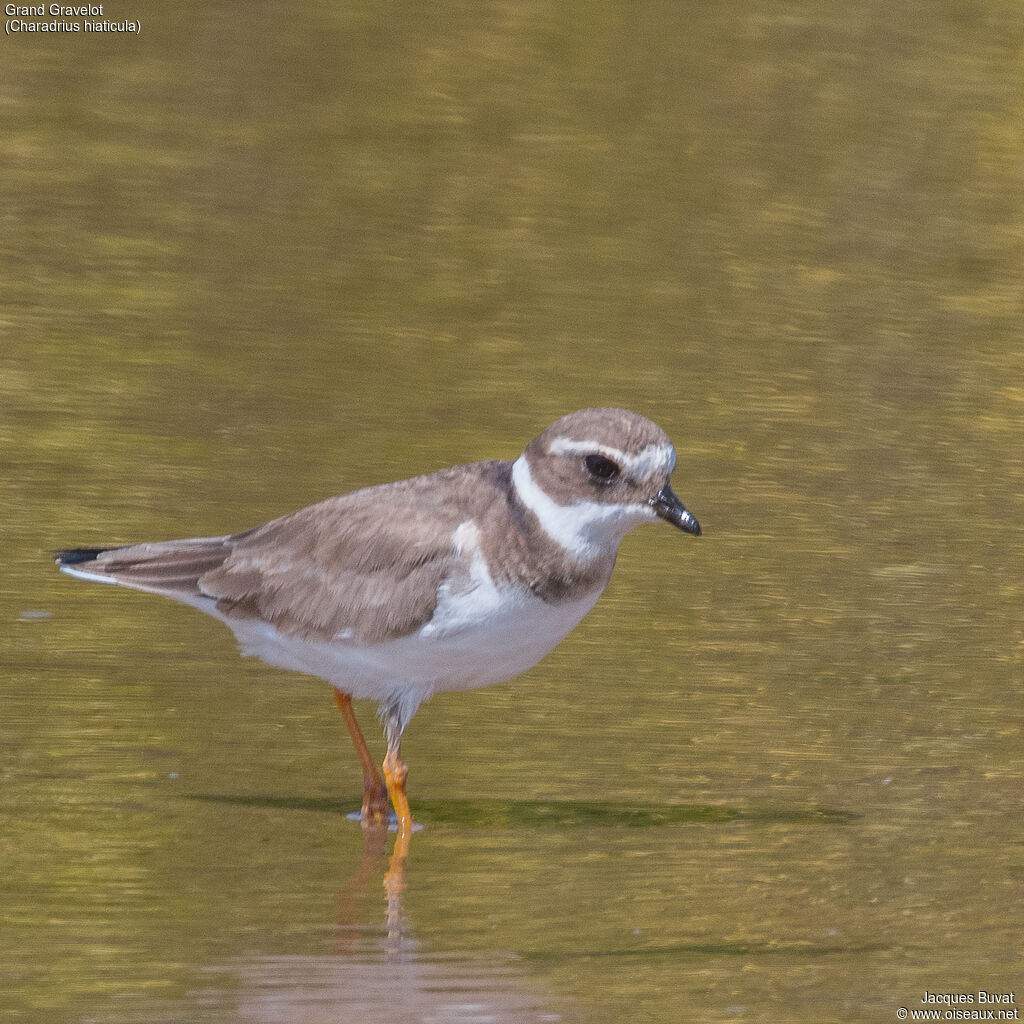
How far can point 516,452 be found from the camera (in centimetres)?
1148

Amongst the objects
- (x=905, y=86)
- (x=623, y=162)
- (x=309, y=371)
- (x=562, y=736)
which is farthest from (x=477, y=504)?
(x=905, y=86)

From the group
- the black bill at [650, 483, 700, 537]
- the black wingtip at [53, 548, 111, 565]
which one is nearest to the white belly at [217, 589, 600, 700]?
the black bill at [650, 483, 700, 537]

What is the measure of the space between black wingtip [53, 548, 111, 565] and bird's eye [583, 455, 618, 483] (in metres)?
2.34

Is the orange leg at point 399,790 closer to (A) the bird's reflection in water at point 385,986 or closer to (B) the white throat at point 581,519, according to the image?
(A) the bird's reflection in water at point 385,986

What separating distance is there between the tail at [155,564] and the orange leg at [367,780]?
0.79m

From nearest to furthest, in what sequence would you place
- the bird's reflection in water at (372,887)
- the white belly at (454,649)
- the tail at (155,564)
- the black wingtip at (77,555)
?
1. the bird's reflection in water at (372,887)
2. the white belly at (454,649)
3. the tail at (155,564)
4. the black wingtip at (77,555)

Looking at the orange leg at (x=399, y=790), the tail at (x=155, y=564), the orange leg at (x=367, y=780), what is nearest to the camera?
the orange leg at (x=399, y=790)

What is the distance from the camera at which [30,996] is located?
6.41 metres

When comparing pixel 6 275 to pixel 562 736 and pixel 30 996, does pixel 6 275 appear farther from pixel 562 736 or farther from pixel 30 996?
pixel 30 996

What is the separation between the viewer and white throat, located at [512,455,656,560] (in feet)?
25.6

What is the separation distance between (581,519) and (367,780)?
54.2 inches

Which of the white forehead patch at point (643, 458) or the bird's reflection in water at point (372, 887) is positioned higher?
the white forehead patch at point (643, 458)

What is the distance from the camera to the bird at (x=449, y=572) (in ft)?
25.5

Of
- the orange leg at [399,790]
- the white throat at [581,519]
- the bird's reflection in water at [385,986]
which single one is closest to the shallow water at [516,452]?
A: the bird's reflection in water at [385,986]
